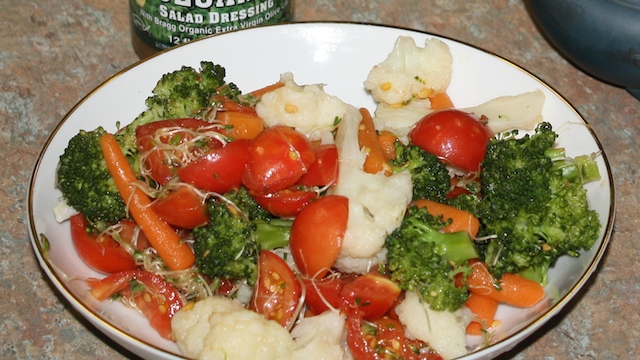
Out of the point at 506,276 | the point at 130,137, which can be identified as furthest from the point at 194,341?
the point at 506,276

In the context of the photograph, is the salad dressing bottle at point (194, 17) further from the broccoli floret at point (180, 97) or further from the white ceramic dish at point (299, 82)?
the broccoli floret at point (180, 97)

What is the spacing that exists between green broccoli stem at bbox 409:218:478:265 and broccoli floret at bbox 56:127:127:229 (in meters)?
0.59

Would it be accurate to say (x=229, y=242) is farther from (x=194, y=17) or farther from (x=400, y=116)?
(x=194, y=17)

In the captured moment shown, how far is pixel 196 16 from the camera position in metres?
1.99

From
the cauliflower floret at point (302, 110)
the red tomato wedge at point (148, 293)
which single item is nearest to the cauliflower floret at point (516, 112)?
the cauliflower floret at point (302, 110)

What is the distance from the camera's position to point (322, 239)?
4.68 ft

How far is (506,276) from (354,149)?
0.39 meters

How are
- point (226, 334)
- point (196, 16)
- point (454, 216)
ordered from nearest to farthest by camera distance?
point (226, 334) < point (454, 216) < point (196, 16)

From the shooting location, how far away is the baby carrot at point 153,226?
4.98 ft

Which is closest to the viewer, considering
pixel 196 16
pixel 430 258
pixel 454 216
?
pixel 430 258

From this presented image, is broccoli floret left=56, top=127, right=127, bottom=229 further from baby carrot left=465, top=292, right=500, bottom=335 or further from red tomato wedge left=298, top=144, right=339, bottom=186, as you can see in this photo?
baby carrot left=465, top=292, right=500, bottom=335

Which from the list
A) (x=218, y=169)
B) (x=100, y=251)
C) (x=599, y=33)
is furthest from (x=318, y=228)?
(x=599, y=33)

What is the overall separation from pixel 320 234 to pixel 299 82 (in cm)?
67

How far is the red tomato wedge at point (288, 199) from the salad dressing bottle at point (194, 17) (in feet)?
2.13
